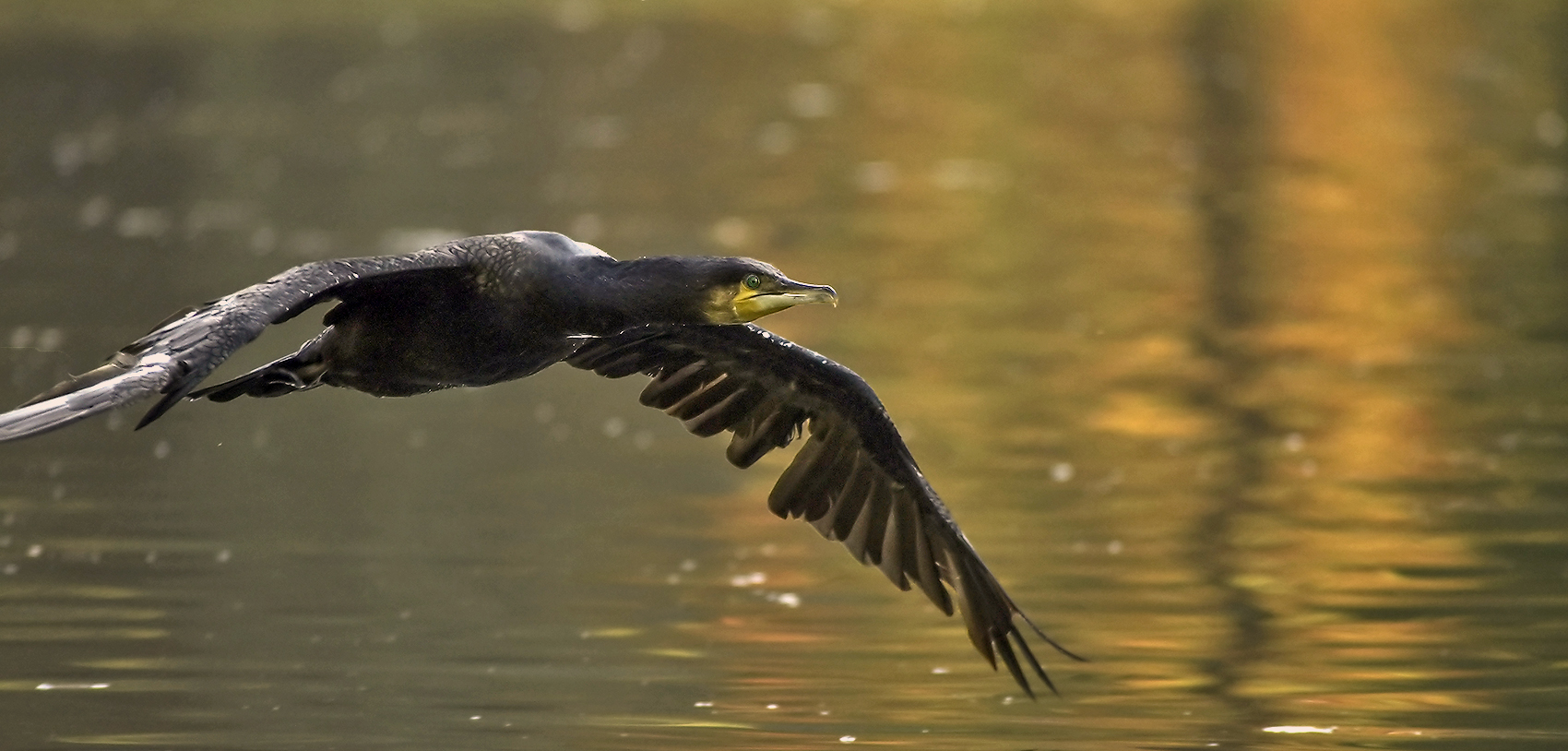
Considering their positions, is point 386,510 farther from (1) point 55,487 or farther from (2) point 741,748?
(2) point 741,748

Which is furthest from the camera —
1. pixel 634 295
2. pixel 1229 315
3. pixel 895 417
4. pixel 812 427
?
pixel 1229 315

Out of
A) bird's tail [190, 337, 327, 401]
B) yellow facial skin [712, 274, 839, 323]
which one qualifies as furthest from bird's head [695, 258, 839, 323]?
bird's tail [190, 337, 327, 401]

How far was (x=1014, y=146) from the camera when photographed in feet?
99.3

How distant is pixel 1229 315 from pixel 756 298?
11.9 meters

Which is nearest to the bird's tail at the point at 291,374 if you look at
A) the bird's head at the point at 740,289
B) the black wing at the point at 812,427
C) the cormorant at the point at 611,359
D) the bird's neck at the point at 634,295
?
the cormorant at the point at 611,359

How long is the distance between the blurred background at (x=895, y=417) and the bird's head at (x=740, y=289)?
157cm

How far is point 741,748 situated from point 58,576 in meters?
4.16

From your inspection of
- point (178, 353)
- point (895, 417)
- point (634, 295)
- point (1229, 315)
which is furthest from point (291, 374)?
point (1229, 315)

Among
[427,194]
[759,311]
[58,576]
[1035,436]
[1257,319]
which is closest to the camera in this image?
[759,311]

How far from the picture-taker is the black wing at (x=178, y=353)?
6.42m

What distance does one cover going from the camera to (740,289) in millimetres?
7793

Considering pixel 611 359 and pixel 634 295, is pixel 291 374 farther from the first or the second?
pixel 634 295

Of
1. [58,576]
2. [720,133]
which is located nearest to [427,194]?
[720,133]

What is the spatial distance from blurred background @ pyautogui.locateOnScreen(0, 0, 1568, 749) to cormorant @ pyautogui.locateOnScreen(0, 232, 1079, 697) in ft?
2.26
